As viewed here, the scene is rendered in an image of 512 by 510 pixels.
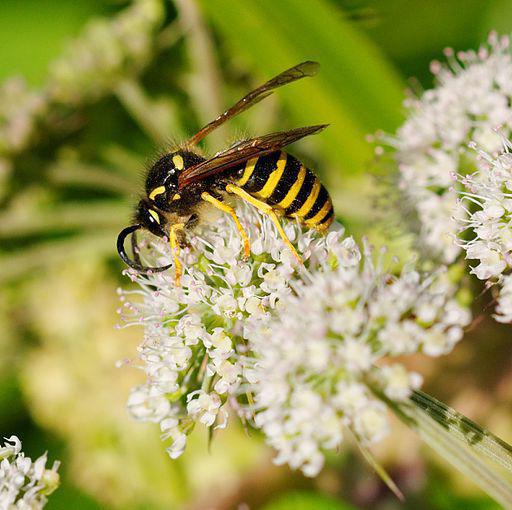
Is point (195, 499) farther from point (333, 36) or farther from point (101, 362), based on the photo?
point (333, 36)

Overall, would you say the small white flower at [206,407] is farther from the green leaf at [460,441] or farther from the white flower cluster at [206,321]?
the green leaf at [460,441]

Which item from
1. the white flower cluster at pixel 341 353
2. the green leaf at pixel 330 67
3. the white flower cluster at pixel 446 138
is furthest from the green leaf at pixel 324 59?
the white flower cluster at pixel 341 353

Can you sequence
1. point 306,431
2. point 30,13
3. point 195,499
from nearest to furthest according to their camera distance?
point 306,431
point 195,499
point 30,13

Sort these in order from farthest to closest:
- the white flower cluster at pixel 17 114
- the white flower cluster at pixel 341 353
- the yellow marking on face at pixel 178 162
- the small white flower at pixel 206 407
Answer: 1. the white flower cluster at pixel 17 114
2. the yellow marking on face at pixel 178 162
3. the small white flower at pixel 206 407
4. the white flower cluster at pixel 341 353

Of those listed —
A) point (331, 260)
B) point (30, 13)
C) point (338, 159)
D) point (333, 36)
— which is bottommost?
point (331, 260)

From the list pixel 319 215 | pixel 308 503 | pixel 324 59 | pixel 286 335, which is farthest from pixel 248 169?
pixel 308 503

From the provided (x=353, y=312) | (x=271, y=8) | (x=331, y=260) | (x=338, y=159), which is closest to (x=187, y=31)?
(x=271, y=8)
